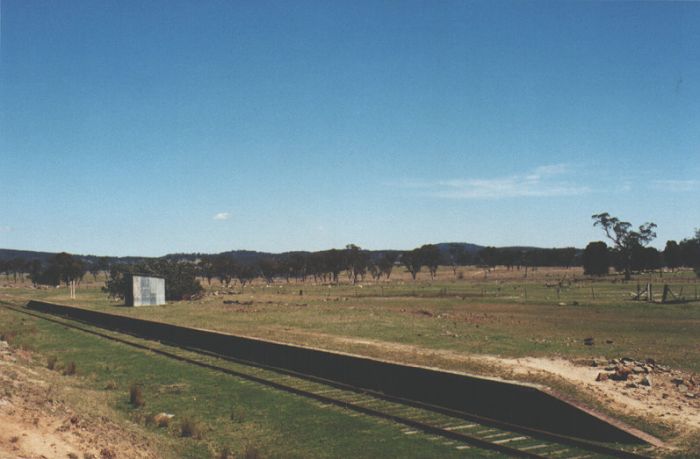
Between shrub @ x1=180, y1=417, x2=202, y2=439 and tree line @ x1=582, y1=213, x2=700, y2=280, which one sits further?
tree line @ x1=582, y1=213, x2=700, y2=280

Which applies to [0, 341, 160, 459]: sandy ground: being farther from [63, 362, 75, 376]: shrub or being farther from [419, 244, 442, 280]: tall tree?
[419, 244, 442, 280]: tall tree

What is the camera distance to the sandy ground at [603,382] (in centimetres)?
1409

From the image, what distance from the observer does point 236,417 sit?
15602 millimetres

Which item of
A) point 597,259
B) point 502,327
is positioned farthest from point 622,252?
point 502,327

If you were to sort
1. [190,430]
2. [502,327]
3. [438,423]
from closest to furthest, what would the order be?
[190,430] → [438,423] → [502,327]

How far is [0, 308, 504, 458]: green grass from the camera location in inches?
503

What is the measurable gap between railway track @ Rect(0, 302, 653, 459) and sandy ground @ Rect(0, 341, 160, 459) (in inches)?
218

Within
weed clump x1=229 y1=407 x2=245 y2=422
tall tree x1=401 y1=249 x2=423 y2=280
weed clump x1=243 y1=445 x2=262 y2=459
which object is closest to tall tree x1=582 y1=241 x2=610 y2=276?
tall tree x1=401 y1=249 x2=423 y2=280

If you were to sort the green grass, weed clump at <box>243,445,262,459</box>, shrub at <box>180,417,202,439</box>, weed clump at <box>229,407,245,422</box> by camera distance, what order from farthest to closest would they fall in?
weed clump at <box>229,407,245,422</box>, shrub at <box>180,417,202,439</box>, the green grass, weed clump at <box>243,445,262,459</box>

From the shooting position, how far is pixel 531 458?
11328 mm

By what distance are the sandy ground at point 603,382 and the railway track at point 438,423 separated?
235 centimetres

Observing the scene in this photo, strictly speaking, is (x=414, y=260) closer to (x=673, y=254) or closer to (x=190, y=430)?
(x=673, y=254)

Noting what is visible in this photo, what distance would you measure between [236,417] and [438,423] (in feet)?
17.1

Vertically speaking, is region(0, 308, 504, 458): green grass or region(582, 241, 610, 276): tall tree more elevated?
region(582, 241, 610, 276): tall tree
